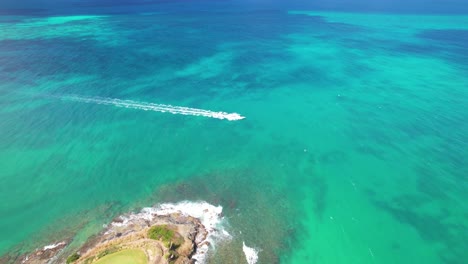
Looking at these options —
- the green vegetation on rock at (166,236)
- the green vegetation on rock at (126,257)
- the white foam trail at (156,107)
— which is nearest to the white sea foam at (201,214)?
the green vegetation on rock at (166,236)

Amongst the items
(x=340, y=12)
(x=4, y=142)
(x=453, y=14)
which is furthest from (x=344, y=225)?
(x=453, y=14)

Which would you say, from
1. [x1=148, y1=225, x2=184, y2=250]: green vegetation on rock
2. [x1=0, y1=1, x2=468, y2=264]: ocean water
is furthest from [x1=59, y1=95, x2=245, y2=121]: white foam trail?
[x1=148, y1=225, x2=184, y2=250]: green vegetation on rock

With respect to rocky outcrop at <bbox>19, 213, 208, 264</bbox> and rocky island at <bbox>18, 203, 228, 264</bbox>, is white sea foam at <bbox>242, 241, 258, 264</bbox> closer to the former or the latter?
rocky island at <bbox>18, 203, 228, 264</bbox>

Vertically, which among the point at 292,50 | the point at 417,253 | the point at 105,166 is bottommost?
the point at 417,253

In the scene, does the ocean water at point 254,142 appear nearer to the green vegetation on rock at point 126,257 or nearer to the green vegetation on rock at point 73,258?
the green vegetation on rock at point 73,258

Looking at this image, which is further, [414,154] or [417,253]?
[414,154]

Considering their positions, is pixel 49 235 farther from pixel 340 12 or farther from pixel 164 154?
pixel 340 12

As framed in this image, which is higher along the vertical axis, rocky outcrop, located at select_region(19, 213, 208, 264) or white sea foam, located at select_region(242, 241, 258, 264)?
rocky outcrop, located at select_region(19, 213, 208, 264)
